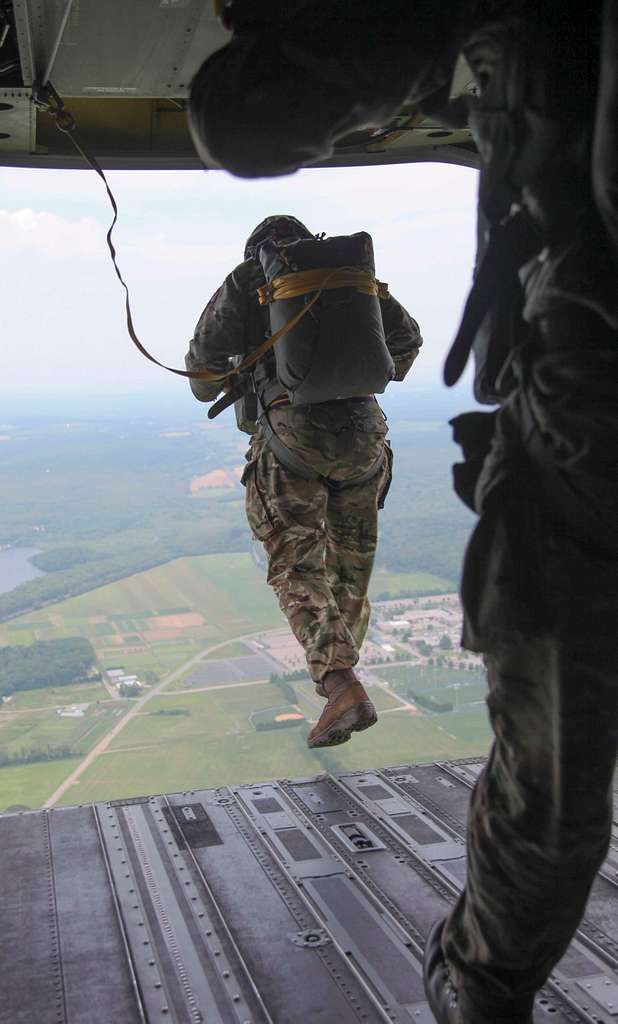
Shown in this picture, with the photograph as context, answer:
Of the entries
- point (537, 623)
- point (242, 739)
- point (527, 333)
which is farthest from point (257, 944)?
point (242, 739)

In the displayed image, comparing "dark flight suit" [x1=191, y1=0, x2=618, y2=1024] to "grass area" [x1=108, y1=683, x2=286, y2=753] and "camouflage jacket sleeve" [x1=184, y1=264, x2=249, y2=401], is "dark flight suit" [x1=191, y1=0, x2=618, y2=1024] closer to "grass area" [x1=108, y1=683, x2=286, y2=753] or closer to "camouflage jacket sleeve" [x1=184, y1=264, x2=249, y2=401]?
"camouflage jacket sleeve" [x1=184, y1=264, x2=249, y2=401]

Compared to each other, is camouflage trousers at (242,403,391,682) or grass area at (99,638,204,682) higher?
camouflage trousers at (242,403,391,682)

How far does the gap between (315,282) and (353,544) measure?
37.4 inches

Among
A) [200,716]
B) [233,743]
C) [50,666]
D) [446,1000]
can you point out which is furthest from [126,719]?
[446,1000]

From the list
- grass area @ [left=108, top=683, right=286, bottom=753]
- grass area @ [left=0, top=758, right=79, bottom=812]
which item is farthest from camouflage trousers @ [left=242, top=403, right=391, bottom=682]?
grass area @ [left=108, top=683, right=286, bottom=753]

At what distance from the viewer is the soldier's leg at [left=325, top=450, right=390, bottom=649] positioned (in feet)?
12.8

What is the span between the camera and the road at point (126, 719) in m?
→ 14.0

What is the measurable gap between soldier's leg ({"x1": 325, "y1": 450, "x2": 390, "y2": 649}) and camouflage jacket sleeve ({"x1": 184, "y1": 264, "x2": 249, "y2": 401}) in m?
0.62

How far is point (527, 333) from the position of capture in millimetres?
1631

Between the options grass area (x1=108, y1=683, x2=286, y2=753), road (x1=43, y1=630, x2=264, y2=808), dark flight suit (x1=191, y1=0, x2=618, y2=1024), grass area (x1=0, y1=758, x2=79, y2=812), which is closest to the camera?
dark flight suit (x1=191, y1=0, x2=618, y2=1024)

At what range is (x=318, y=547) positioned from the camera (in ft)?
12.5

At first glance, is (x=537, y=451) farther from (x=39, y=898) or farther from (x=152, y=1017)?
(x=39, y=898)

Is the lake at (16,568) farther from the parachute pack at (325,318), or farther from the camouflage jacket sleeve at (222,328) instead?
the parachute pack at (325,318)

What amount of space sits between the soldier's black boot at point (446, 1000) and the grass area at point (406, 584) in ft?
49.7
